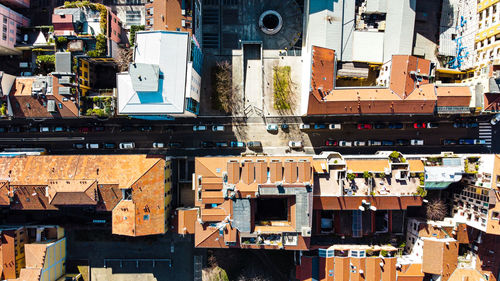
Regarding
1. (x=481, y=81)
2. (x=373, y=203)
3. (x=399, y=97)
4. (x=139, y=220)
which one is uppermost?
(x=481, y=81)

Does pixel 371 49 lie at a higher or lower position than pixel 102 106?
higher

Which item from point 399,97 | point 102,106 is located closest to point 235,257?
point 102,106

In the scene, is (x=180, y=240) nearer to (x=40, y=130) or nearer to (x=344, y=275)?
(x=344, y=275)

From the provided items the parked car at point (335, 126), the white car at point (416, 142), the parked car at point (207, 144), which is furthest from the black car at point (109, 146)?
the white car at point (416, 142)

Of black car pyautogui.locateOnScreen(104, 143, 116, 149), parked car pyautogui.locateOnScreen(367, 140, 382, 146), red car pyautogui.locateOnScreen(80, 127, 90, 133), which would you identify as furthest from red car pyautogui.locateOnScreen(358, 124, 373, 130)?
red car pyautogui.locateOnScreen(80, 127, 90, 133)

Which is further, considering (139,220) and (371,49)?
(371,49)

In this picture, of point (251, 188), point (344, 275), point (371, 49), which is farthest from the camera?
point (371, 49)

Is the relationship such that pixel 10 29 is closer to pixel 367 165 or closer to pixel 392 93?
pixel 367 165
